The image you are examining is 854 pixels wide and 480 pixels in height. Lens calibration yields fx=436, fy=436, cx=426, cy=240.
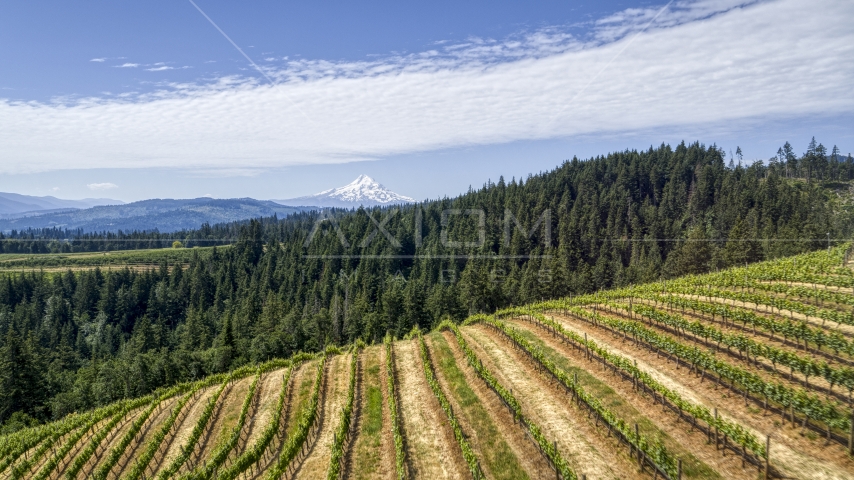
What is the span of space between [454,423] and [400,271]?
119185mm

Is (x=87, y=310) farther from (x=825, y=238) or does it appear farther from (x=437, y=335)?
(x=825, y=238)

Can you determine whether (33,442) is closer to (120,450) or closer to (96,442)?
(96,442)

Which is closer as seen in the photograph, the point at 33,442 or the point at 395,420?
the point at 395,420

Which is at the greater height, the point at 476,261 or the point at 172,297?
the point at 476,261

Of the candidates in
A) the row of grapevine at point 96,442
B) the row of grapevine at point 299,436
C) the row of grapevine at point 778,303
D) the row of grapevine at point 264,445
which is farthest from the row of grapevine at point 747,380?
the row of grapevine at point 96,442

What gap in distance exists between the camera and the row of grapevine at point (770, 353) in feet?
81.5

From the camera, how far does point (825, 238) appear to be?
10200cm

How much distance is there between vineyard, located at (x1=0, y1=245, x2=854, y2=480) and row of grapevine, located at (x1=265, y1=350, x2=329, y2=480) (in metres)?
0.15

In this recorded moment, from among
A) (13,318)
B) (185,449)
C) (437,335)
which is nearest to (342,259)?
(13,318)

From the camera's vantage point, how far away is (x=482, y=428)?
92.8 feet

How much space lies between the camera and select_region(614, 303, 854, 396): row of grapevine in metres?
24.8

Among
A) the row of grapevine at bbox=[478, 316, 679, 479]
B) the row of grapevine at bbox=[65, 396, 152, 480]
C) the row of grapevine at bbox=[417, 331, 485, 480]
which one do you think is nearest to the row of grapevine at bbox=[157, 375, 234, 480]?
the row of grapevine at bbox=[65, 396, 152, 480]

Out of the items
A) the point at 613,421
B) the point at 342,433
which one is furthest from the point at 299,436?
the point at 613,421

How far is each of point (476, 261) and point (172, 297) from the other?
98.5 m
